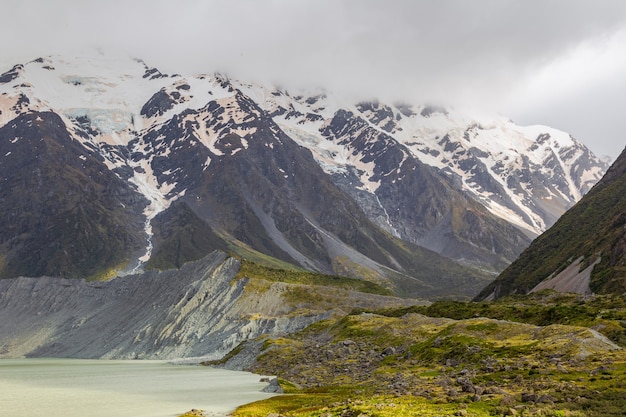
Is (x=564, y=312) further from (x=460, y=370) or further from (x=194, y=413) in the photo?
(x=194, y=413)

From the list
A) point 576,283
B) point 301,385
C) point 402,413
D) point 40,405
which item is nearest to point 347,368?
point 301,385

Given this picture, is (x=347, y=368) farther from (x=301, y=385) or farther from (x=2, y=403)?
(x=2, y=403)

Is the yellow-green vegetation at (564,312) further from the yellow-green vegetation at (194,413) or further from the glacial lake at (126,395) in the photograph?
the yellow-green vegetation at (194,413)

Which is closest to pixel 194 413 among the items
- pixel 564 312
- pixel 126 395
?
pixel 126 395

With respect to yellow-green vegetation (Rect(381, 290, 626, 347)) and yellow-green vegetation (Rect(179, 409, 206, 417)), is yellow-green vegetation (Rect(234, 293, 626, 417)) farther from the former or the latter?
yellow-green vegetation (Rect(179, 409, 206, 417))

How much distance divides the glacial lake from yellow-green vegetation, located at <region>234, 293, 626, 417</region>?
7963 millimetres

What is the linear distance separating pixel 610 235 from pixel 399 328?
85015mm

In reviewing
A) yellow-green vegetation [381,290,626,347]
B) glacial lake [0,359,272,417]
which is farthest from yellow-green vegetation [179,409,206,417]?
yellow-green vegetation [381,290,626,347]

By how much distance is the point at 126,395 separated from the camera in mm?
92750

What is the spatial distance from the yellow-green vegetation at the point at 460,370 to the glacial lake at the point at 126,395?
7963 millimetres

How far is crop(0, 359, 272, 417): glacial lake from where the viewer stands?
243 feet

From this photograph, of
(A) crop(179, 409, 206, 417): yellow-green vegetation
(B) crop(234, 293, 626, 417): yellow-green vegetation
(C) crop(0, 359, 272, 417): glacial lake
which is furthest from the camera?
(C) crop(0, 359, 272, 417): glacial lake

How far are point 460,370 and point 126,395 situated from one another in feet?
169

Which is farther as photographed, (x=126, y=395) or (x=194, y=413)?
(x=126, y=395)
